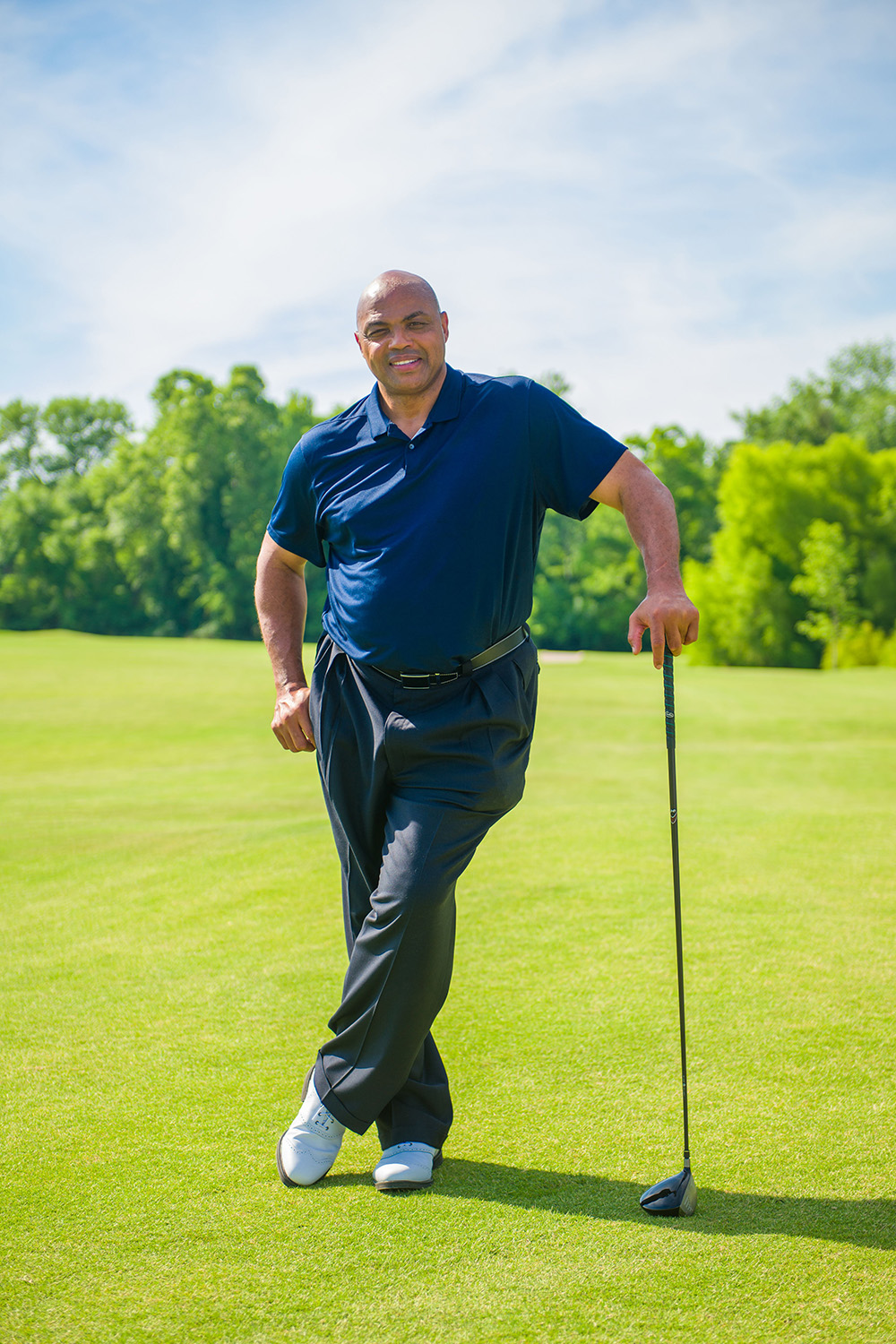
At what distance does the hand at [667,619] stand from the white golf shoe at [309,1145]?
4.31 ft

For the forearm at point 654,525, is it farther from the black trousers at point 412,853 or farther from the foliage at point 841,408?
the foliage at point 841,408

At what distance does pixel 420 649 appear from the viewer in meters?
2.78

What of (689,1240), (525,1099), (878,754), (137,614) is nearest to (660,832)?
(525,1099)

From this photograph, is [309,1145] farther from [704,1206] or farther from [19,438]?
[19,438]

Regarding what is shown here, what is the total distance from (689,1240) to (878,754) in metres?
9.35

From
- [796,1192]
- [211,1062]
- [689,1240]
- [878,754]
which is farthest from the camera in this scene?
[878,754]

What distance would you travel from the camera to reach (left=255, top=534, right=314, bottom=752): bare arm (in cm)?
313

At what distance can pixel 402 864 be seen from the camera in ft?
9.08

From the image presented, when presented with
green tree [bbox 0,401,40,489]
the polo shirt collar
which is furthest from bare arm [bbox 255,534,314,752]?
green tree [bbox 0,401,40,489]

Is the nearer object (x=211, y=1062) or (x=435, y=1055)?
(x=435, y=1055)

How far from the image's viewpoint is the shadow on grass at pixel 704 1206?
7.70 feet

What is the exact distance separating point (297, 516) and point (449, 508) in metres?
0.57

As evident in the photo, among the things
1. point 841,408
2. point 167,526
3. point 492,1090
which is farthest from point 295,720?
point 841,408

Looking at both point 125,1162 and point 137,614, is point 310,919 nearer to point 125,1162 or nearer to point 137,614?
point 125,1162
